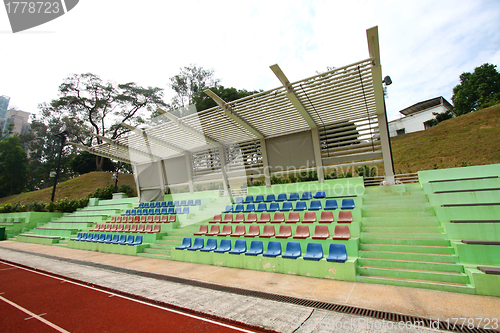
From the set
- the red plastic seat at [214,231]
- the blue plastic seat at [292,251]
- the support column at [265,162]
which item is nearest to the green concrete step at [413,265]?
the blue plastic seat at [292,251]

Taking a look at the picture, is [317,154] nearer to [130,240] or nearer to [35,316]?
[130,240]

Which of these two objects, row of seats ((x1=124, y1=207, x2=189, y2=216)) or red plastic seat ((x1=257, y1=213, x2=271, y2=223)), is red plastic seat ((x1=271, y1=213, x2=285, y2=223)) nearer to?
red plastic seat ((x1=257, y1=213, x2=271, y2=223))

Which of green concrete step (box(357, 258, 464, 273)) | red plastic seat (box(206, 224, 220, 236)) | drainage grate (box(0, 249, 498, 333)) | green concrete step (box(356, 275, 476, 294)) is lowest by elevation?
green concrete step (box(356, 275, 476, 294))

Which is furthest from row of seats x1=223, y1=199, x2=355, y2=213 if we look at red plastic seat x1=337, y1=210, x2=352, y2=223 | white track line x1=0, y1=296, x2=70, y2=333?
white track line x1=0, y1=296, x2=70, y2=333

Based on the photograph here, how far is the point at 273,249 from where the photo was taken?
6.44 metres

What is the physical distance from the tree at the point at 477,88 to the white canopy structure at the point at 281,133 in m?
36.7

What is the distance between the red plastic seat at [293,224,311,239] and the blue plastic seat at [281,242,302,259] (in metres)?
0.58

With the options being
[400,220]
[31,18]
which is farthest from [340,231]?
[31,18]

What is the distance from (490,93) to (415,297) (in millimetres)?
47544

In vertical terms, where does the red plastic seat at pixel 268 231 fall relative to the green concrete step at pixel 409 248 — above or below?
above

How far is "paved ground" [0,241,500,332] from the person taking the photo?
3455 millimetres

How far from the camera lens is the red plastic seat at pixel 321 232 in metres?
Result: 6.45

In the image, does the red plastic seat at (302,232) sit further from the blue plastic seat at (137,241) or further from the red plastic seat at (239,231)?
the blue plastic seat at (137,241)

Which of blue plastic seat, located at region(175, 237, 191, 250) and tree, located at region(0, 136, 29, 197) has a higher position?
tree, located at region(0, 136, 29, 197)
